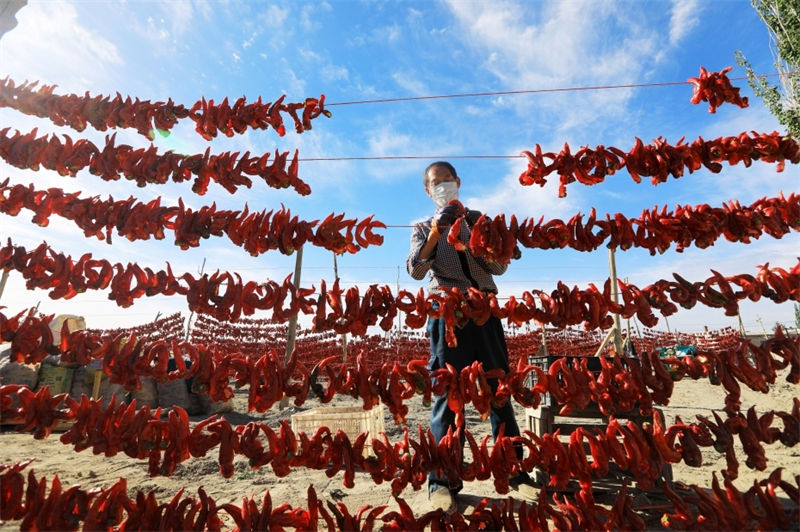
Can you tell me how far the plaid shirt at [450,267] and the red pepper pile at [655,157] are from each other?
0.76 meters

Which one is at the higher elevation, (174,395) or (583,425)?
(583,425)

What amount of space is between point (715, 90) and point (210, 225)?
332 centimetres

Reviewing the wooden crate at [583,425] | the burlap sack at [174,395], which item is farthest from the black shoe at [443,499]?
the burlap sack at [174,395]

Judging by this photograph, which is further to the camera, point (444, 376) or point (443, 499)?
point (443, 499)

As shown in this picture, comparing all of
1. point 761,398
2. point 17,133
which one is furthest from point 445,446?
point 761,398

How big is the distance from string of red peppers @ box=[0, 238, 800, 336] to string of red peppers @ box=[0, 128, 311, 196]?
63 cm

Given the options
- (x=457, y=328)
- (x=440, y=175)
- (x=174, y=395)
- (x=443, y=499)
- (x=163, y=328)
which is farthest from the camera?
(x=163, y=328)

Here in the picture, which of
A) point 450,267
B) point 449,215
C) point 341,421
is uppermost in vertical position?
point 449,215

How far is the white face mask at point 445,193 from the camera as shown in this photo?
10.0ft

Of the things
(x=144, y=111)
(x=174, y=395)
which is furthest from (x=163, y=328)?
(x=144, y=111)

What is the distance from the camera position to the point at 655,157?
8.29 feet

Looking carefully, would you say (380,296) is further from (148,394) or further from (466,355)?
(148,394)

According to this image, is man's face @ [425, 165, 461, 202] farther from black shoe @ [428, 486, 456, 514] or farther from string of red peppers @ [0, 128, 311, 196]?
black shoe @ [428, 486, 456, 514]

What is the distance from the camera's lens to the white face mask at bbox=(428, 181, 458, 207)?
3.06m
